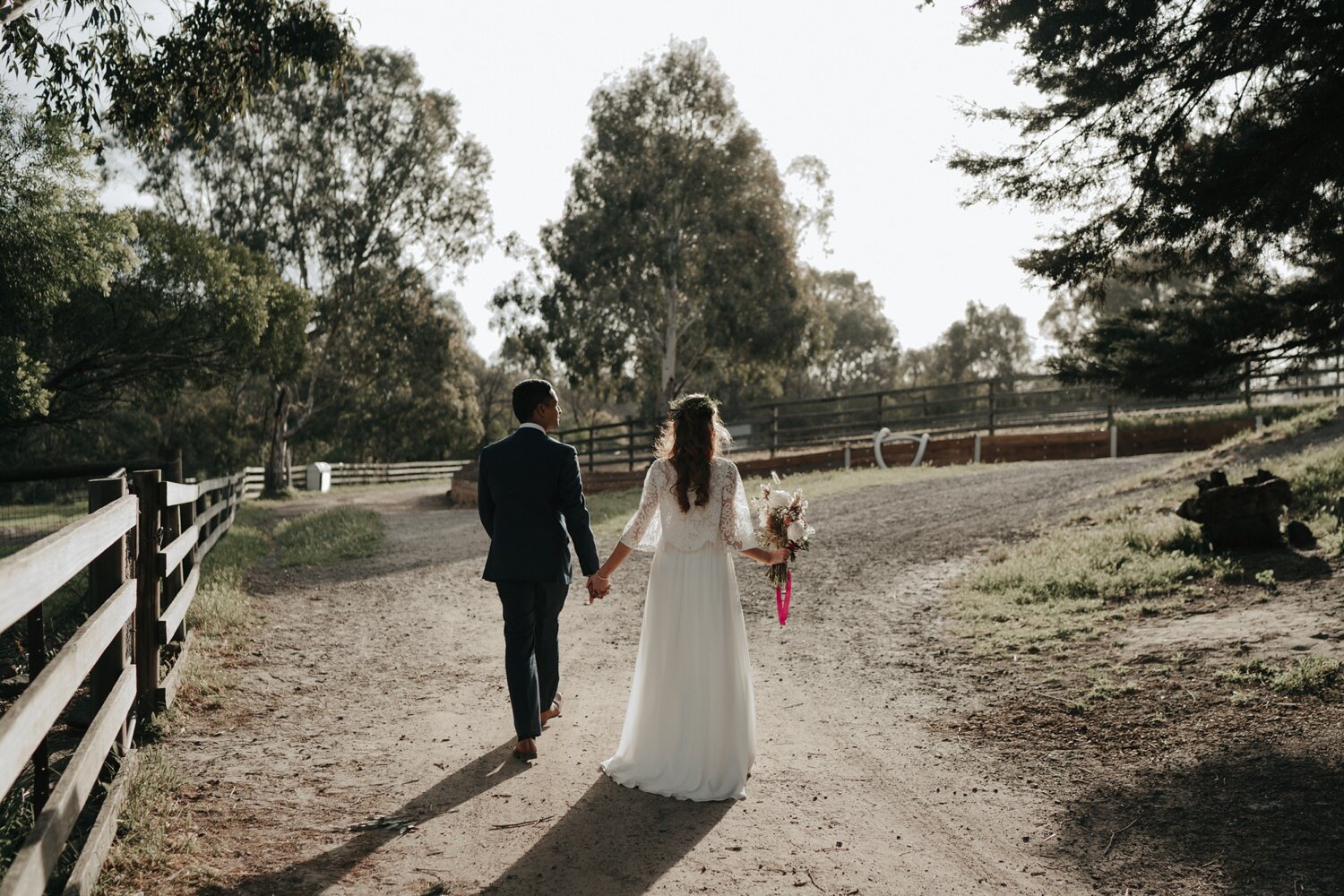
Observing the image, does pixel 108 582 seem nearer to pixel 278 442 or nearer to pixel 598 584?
pixel 598 584

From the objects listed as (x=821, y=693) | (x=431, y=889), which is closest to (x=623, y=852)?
(x=431, y=889)

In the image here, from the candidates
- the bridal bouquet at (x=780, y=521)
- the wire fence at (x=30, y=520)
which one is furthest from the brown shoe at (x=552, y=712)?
the wire fence at (x=30, y=520)

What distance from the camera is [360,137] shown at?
32094mm

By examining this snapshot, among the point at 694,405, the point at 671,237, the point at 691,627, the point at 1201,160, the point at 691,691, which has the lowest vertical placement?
the point at 691,691

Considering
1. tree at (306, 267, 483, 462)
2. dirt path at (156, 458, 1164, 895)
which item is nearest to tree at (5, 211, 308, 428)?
dirt path at (156, 458, 1164, 895)

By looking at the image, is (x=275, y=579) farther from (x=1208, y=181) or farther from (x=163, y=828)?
(x=1208, y=181)

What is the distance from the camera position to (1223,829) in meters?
3.97

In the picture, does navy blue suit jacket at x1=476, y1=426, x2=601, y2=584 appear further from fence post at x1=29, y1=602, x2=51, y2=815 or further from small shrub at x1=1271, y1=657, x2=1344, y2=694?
small shrub at x1=1271, y1=657, x2=1344, y2=694

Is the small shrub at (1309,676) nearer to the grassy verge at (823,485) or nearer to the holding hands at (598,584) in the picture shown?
the holding hands at (598,584)

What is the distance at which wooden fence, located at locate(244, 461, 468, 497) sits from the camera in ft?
123

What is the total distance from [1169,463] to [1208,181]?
941 cm

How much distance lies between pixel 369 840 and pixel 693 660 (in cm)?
166

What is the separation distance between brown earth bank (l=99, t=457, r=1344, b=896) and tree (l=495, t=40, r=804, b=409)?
23299 mm

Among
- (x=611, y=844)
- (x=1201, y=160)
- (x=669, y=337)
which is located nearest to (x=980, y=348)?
(x=669, y=337)
